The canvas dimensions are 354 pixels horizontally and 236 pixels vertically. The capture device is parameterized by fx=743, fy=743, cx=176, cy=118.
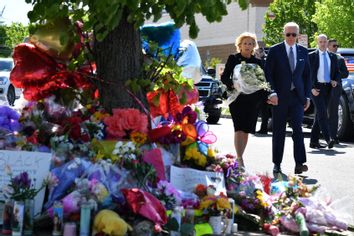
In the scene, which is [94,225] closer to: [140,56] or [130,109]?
[130,109]

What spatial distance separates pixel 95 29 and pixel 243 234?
6.87 feet

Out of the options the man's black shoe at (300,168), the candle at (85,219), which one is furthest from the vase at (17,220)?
the man's black shoe at (300,168)

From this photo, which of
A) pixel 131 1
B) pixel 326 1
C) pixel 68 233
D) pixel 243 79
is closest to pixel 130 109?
pixel 131 1

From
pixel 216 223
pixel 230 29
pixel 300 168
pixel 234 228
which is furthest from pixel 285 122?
pixel 230 29

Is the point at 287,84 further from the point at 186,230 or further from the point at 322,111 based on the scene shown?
the point at 186,230

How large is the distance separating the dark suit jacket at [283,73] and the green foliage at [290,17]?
33036 mm

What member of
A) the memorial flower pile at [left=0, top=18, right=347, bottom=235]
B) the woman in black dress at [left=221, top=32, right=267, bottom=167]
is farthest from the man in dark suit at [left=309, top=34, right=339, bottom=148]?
the memorial flower pile at [left=0, top=18, right=347, bottom=235]

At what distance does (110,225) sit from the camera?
5180mm

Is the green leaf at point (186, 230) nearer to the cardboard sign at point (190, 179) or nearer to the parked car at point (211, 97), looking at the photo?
the cardboard sign at point (190, 179)

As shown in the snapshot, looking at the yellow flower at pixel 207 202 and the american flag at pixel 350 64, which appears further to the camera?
the american flag at pixel 350 64

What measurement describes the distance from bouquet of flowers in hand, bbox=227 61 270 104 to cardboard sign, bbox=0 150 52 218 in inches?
Answer: 149

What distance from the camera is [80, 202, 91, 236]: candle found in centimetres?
526

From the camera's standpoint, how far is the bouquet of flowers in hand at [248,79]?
9094mm

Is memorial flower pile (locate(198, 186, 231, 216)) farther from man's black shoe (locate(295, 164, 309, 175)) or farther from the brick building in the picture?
the brick building
